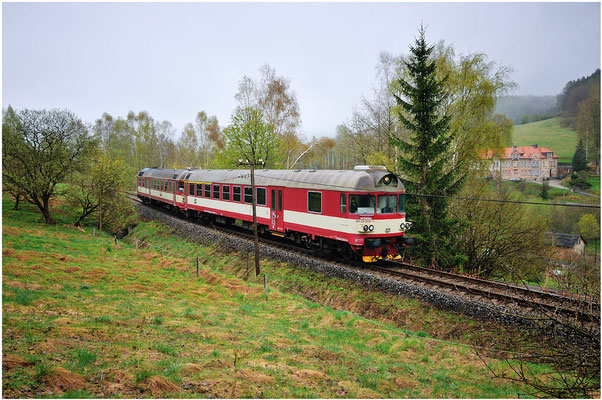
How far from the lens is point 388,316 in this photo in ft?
36.4

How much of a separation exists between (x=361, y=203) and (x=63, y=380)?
10066 mm

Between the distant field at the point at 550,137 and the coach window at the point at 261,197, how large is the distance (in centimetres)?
7991

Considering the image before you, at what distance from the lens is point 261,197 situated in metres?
17.9

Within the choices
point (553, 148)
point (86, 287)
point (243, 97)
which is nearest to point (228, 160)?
point (243, 97)

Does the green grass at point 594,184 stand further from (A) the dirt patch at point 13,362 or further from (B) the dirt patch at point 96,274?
(A) the dirt patch at point 13,362

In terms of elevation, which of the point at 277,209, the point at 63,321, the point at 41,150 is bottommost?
the point at 63,321

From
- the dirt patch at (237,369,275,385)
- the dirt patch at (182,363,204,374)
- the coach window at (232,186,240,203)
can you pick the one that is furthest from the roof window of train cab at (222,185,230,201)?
the dirt patch at (237,369,275,385)

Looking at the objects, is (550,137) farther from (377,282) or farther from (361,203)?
(377,282)

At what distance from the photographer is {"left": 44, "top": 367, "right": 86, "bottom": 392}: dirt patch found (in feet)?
15.9

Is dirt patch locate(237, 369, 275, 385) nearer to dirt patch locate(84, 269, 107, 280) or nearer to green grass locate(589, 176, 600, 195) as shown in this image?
dirt patch locate(84, 269, 107, 280)

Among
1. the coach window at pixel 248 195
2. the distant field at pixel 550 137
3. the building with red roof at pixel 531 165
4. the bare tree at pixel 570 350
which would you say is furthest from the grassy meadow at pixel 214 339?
the distant field at pixel 550 137

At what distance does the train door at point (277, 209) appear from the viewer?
1647cm

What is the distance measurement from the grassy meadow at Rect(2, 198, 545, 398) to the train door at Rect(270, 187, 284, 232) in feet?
8.34

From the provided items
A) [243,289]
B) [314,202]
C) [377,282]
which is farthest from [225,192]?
[377,282]
